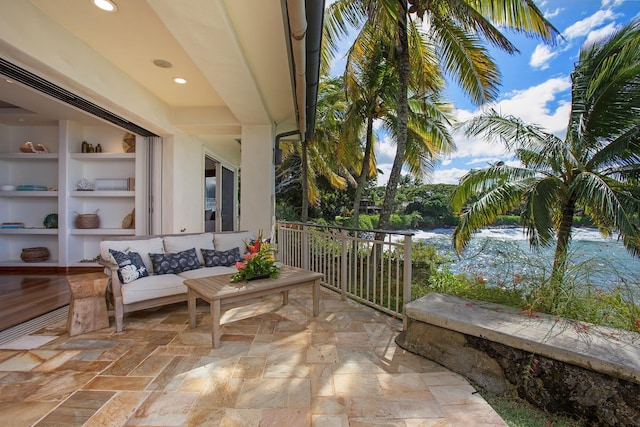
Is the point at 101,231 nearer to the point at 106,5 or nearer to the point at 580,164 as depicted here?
the point at 106,5

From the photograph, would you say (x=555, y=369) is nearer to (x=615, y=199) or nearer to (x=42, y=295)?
(x=615, y=199)

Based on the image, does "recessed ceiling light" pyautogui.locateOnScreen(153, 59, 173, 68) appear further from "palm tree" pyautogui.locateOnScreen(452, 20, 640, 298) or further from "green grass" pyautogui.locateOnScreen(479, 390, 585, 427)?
"palm tree" pyautogui.locateOnScreen(452, 20, 640, 298)

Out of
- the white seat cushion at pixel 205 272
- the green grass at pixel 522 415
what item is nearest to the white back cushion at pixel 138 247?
the white seat cushion at pixel 205 272

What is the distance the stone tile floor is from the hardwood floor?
63cm

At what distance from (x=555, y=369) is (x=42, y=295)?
580 cm

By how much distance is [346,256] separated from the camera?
4.02 meters

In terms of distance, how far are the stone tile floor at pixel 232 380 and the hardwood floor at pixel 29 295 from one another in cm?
63

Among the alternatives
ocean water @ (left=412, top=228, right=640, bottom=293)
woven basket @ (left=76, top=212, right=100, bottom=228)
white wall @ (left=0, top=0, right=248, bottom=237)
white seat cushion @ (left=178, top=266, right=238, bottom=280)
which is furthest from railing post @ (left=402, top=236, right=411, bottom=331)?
woven basket @ (left=76, top=212, right=100, bottom=228)

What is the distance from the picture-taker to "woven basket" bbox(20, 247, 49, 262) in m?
5.34

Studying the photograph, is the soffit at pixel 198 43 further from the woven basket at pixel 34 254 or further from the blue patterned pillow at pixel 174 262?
the woven basket at pixel 34 254

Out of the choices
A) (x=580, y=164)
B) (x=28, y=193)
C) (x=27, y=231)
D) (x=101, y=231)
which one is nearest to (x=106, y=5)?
(x=101, y=231)

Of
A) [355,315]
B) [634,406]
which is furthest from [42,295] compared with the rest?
[634,406]

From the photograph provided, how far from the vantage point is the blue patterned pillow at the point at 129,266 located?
3.11 m

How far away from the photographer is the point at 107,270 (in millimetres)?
3215
